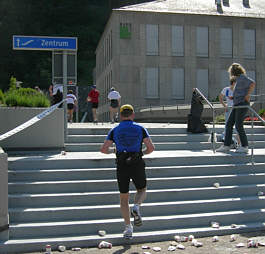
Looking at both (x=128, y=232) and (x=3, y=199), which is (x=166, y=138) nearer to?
(x=128, y=232)

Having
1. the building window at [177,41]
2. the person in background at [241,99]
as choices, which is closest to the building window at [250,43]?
the building window at [177,41]

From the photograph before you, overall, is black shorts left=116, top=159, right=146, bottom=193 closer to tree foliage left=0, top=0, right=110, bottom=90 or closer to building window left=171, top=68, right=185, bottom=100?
building window left=171, top=68, right=185, bottom=100

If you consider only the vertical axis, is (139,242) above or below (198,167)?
below

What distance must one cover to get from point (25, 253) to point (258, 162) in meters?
5.26

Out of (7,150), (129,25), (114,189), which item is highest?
A: (129,25)

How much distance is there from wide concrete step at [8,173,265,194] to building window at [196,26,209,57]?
37281 mm

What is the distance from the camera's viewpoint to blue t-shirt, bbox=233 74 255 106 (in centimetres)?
905

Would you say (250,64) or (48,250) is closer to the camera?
(48,250)

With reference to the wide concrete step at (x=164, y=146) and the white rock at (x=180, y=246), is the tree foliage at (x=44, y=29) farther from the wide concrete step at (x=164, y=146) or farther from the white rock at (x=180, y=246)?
the white rock at (x=180, y=246)

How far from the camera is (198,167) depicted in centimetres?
843

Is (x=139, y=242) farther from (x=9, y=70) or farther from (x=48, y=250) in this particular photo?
(x=9, y=70)

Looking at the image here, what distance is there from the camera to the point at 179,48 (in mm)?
43719

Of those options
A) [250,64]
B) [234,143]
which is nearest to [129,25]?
[250,64]

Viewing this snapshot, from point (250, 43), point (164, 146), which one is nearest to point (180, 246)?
point (164, 146)
